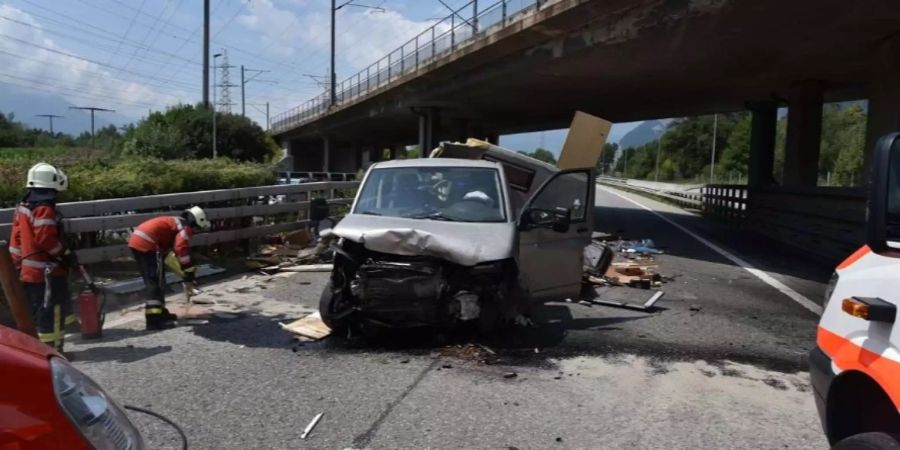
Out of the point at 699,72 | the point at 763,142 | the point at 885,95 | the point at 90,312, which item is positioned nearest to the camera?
the point at 90,312

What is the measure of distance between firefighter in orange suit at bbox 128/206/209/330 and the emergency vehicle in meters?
6.19

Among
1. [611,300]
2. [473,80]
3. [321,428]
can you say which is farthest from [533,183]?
[473,80]

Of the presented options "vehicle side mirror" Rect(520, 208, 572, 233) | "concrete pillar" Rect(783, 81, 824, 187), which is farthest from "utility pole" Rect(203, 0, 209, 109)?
"vehicle side mirror" Rect(520, 208, 572, 233)

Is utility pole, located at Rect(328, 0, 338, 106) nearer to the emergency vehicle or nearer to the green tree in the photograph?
the green tree

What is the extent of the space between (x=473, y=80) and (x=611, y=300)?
19524 millimetres

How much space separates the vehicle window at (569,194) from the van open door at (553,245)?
1.7 inches

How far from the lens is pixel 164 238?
7.42 meters

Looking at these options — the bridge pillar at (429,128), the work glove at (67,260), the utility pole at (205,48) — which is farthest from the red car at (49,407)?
the utility pole at (205,48)

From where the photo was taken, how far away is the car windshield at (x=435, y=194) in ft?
22.5

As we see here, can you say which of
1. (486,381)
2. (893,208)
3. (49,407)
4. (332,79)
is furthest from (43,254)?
(332,79)

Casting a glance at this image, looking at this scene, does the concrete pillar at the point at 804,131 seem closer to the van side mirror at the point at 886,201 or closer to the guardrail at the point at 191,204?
the guardrail at the point at 191,204

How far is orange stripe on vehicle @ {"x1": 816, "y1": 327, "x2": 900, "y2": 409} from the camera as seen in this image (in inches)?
91.5

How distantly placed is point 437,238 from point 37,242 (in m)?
3.56

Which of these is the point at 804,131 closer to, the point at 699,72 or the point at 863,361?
the point at 699,72
